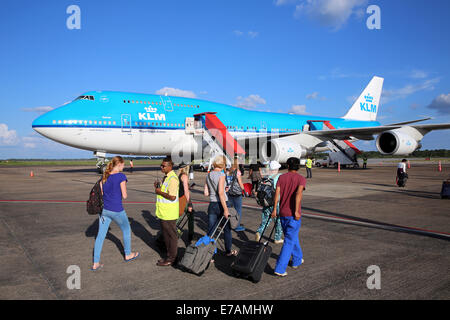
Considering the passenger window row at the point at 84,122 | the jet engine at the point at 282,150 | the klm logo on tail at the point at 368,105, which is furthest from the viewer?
the klm logo on tail at the point at 368,105

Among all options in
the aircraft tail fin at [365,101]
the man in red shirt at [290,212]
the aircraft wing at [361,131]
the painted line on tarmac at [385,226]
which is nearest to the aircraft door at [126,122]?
the aircraft wing at [361,131]

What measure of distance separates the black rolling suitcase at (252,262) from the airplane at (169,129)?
49.2 ft

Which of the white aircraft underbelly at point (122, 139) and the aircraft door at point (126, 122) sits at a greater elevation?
the aircraft door at point (126, 122)

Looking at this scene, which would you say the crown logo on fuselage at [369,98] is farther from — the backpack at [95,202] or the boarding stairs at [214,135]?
the backpack at [95,202]

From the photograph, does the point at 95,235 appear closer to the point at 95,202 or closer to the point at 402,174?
the point at 95,202

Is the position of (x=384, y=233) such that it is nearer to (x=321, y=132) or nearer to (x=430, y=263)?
(x=430, y=263)

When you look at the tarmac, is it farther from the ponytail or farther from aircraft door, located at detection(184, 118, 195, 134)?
aircraft door, located at detection(184, 118, 195, 134)

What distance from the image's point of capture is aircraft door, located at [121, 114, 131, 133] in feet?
60.2

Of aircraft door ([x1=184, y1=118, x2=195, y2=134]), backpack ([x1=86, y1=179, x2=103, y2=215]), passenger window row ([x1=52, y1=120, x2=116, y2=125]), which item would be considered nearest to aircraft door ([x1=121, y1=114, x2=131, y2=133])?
passenger window row ([x1=52, y1=120, x2=116, y2=125])

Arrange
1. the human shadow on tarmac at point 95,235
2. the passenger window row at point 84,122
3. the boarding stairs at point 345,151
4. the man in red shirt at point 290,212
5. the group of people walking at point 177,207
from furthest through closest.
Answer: the boarding stairs at point 345,151, the passenger window row at point 84,122, the human shadow on tarmac at point 95,235, the group of people walking at point 177,207, the man in red shirt at point 290,212

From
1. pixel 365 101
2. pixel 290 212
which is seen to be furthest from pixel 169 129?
A: pixel 365 101

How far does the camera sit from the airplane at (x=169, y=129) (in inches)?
693

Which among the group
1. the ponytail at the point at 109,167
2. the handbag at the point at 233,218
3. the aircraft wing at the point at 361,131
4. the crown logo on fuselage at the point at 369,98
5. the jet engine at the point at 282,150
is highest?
the crown logo on fuselage at the point at 369,98
